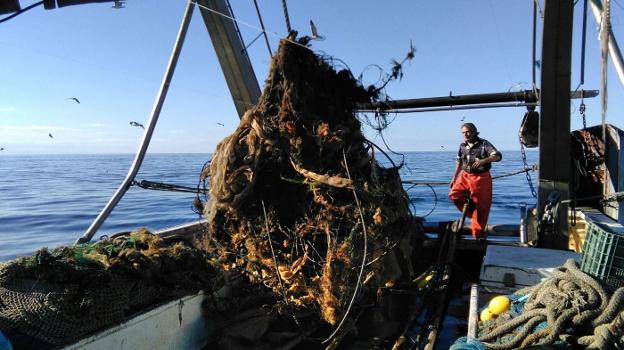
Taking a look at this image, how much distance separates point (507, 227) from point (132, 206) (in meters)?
14.7

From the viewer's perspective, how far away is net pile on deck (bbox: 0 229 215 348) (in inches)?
117

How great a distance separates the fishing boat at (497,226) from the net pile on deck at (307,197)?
9.2 inches

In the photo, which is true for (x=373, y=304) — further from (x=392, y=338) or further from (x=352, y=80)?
(x=352, y=80)

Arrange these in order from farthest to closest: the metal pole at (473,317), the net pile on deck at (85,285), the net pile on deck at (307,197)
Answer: the net pile on deck at (307,197)
the metal pole at (473,317)
the net pile on deck at (85,285)

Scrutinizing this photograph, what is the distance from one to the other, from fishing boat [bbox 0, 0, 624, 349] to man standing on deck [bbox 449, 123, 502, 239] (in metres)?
0.40

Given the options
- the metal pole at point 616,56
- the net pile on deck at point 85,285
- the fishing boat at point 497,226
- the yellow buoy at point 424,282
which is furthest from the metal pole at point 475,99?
the net pile on deck at point 85,285

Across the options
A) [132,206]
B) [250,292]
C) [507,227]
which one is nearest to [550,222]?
[507,227]

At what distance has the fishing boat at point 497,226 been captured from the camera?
144 inches

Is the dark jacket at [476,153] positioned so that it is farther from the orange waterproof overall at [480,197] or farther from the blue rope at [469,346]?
the blue rope at [469,346]

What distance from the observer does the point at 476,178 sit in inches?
270

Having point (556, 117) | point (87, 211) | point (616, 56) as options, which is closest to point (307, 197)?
point (556, 117)

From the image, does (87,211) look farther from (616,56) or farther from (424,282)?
(616,56)

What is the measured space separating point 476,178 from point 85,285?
5.22m

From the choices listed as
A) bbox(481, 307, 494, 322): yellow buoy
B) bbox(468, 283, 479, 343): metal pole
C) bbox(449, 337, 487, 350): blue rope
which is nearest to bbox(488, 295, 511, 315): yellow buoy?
bbox(481, 307, 494, 322): yellow buoy
